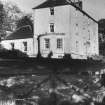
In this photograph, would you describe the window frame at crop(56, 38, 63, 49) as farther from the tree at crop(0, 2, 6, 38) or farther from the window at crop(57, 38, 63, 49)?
the tree at crop(0, 2, 6, 38)

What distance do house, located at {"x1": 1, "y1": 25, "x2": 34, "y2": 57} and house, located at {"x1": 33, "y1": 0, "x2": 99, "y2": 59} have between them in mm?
2006

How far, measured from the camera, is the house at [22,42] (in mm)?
44775

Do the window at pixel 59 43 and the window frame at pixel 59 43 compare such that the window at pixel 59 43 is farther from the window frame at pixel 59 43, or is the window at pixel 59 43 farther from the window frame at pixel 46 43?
the window frame at pixel 46 43

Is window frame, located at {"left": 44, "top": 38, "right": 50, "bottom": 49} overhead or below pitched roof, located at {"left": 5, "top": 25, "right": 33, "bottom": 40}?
below

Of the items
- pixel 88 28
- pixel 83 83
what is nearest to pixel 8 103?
pixel 83 83

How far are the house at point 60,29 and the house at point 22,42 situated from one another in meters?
2.01

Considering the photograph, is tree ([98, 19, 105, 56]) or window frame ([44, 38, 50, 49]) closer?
window frame ([44, 38, 50, 49])

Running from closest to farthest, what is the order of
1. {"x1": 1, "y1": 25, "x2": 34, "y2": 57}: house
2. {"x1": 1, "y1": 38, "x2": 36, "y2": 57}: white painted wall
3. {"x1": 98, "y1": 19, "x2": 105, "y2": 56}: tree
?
1. {"x1": 1, "y1": 38, "x2": 36, "y2": 57}: white painted wall
2. {"x1": 1, "y1": 25, "x2": 34, "y2": 57}: house
3. {"x1": 98, "y1": 19, "x2": 105, "y2": 56}: tree

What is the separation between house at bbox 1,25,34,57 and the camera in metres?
44.8

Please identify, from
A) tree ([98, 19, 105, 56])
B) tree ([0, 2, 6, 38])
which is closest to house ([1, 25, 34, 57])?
tree ([0, 2, 6, 38])

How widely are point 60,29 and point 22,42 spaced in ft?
30.6

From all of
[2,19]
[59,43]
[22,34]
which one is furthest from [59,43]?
[2,19]

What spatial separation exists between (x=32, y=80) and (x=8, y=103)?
76cm

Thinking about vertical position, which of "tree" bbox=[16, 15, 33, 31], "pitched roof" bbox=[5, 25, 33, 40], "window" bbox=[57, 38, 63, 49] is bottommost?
"window" bbox=[57, 38, 63, 49]
